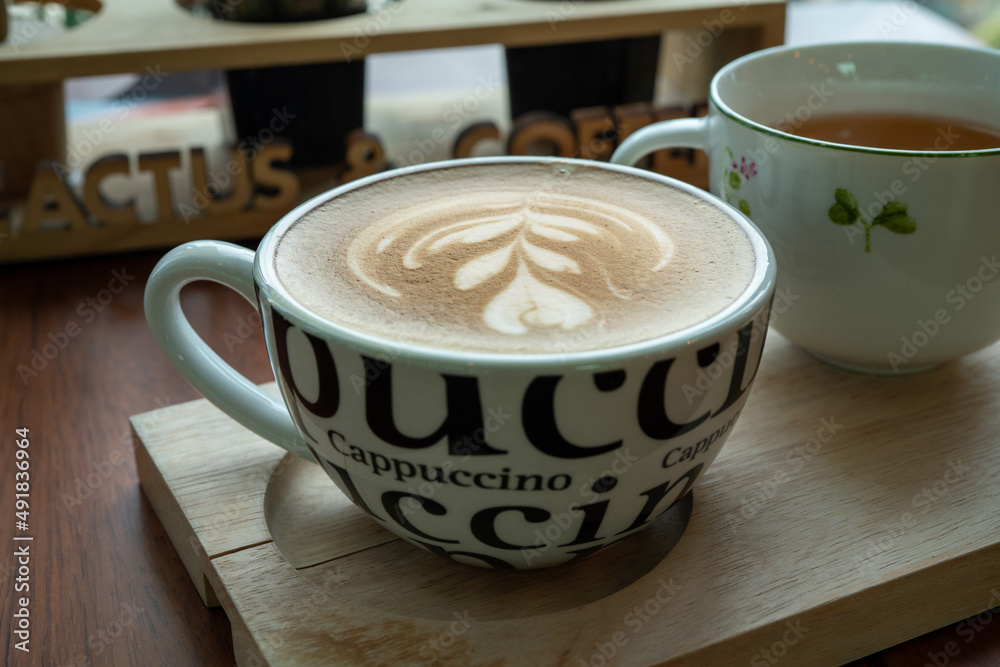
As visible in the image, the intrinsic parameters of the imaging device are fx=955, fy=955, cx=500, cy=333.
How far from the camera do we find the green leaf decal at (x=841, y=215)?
1.57ft

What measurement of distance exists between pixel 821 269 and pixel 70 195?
58cm

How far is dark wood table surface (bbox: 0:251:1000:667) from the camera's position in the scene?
1.42 ft

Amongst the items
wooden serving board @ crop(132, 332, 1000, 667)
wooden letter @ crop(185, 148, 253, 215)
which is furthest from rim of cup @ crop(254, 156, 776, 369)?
wooden letter @ crop(185, 148, 253, 215)

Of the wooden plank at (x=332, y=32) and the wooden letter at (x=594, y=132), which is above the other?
the wooden plank at (x=332, y=32)

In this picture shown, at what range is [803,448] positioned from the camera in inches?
19.9

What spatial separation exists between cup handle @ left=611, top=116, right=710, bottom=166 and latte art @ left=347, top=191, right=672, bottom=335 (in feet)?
0.43

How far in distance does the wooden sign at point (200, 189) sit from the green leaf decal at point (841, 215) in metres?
0.39

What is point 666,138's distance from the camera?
578 mm

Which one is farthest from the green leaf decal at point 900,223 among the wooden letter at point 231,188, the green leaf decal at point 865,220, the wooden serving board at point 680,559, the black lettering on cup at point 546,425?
the wooden letter at point 231,188

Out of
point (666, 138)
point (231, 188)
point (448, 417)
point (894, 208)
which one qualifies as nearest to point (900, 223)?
point (894, 208)

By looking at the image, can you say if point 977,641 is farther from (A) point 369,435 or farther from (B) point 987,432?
(A) point 369,435

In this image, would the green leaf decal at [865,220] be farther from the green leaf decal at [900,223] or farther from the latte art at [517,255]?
the latte art at [517,255]

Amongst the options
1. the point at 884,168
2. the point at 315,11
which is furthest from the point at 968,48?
the point at 315,11

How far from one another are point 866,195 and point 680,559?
20cm
